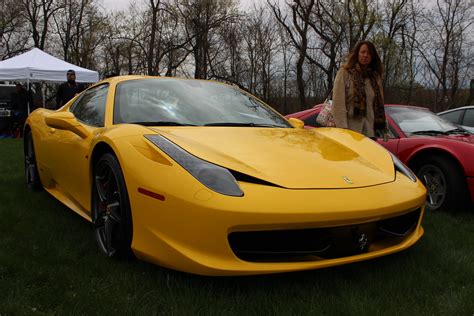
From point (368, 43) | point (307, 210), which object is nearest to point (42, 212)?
point (307, 210)

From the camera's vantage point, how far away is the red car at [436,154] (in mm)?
3664

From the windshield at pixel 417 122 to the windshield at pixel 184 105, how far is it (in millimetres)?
1725

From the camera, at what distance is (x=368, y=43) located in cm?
409

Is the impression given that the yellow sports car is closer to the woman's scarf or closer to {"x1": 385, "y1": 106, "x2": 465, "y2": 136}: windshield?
the woman's scarf

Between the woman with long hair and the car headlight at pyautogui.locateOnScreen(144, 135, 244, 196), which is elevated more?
the woman with long hair

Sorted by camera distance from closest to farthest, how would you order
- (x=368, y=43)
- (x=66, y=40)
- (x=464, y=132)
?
(x=368, y=43) < (x=464, y=132) < (x=66, y=40)

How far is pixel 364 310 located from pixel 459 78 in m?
28.0

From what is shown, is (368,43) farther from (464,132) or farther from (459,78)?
(459,78)

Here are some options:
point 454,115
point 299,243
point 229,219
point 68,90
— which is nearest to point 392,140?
point 299,243

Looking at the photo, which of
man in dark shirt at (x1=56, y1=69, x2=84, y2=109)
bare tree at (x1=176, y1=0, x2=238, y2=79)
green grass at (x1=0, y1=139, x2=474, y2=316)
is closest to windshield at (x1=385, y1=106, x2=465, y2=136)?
green grass at (x1=0, y1=139, x2=474, y2=316)

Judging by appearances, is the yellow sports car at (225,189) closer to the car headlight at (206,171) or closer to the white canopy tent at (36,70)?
the car headlight at (206,171)

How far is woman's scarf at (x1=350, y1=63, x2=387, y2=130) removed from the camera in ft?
13.6

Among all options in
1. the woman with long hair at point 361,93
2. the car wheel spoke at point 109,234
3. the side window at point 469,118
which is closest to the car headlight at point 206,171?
the car wheel spoke at point 109,234

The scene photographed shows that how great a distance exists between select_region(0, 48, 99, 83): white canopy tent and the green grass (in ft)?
35.6
